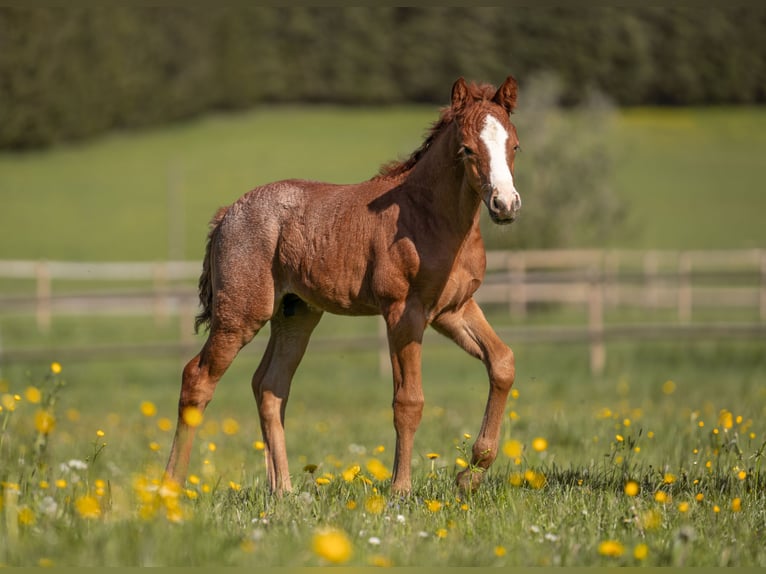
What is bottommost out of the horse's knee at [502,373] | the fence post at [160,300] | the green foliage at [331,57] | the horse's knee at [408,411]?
the fence post at [160,300]

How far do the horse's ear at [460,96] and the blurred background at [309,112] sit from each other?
28.3 meters

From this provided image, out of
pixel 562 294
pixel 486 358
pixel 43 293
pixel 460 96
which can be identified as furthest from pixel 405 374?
pixel 562 294

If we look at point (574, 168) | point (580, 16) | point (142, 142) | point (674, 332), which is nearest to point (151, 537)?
point (674, 332)

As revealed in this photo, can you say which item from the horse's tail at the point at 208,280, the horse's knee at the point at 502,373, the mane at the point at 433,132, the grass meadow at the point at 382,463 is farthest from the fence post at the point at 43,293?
the horse's knee at the point at 502,373

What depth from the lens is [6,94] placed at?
50.0m

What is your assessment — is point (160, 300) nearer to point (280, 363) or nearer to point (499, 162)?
point (280, 363)

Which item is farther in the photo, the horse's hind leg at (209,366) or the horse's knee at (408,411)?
the horse's hind leg at (209,366)

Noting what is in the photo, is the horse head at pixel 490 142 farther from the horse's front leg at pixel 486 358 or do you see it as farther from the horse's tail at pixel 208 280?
the horse's tail at pixel 208 280

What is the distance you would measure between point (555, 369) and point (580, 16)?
128 ft

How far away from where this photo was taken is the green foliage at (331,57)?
5022 cm

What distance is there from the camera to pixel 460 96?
551cm

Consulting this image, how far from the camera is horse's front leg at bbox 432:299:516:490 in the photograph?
221 inches

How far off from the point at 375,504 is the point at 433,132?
7.31 feet

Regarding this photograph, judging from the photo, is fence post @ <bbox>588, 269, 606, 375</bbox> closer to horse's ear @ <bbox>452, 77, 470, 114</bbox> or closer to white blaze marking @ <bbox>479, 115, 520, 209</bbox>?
horse's ear @ <bbox>452, 77, 470, 114</bbox>
